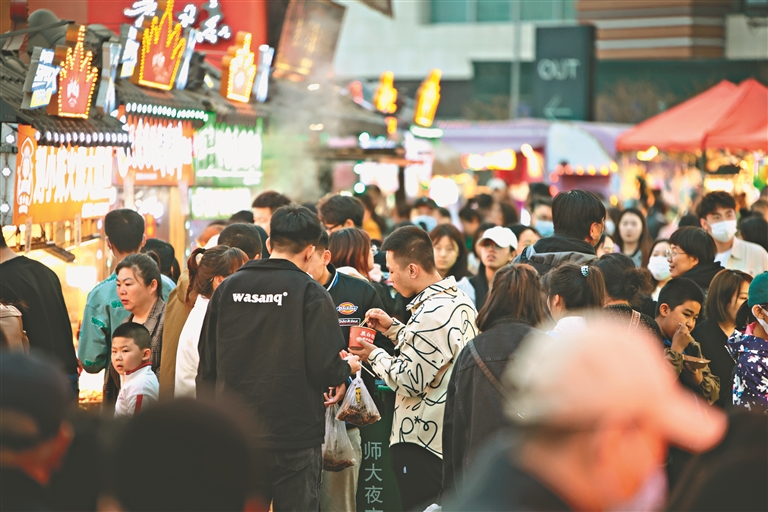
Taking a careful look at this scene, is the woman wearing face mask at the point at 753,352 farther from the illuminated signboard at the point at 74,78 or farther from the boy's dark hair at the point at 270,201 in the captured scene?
the illuminated signboard at the point at 74,78

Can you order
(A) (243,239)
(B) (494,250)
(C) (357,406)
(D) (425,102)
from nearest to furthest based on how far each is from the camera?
(C) (357,406)
(A) (243,239)
(B) (494,250)
(D) (425,102)

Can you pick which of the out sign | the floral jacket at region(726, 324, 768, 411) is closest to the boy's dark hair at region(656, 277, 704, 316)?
the floral jacket at region(726, 324, 768, 411)

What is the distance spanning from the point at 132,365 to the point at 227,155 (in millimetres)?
8769

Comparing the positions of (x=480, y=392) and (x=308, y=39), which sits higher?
(x=308, y=39)

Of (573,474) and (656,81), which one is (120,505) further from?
(656,81)

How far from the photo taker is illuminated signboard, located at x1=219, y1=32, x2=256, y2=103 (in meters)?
13.3

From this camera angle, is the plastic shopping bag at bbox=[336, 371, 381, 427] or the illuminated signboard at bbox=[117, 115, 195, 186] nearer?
the plastic shopping bag at bbox=[336, 371, 381, 427]

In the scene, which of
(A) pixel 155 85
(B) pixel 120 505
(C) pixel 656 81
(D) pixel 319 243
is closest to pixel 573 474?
(B) pixel 120 505

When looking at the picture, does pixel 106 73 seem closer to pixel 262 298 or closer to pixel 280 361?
pixel 262 298

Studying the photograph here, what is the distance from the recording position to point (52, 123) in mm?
7695

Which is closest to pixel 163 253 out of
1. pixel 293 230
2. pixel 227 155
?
pixel 293 230

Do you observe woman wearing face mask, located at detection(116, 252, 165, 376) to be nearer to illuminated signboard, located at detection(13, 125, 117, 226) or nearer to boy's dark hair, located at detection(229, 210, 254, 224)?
illuminated signboard, located at detection(13, 125, 117, 226)

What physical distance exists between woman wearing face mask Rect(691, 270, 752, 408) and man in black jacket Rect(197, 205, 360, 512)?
8.00 ft

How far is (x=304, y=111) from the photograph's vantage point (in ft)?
56.6
